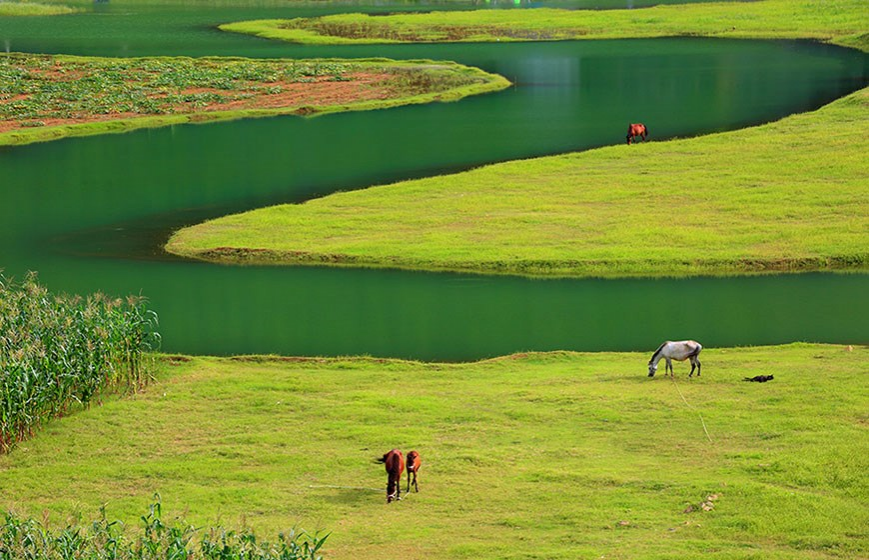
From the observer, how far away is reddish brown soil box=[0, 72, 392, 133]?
56219mm

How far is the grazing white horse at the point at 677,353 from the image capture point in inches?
814

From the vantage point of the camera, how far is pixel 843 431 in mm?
17547

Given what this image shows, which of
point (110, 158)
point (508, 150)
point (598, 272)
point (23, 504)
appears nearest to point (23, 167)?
point (110, 158)

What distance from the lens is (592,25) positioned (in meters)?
90.2

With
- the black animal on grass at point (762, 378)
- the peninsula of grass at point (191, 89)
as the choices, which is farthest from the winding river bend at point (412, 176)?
the black animal on grass at point (762, 378)

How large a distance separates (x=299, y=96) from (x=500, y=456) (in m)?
46.2

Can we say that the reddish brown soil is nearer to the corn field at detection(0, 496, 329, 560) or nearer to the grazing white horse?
the grazing white horse

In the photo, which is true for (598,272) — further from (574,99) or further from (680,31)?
(680,31)

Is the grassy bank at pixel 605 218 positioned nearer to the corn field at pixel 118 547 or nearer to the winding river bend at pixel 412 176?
the winding river bend at pixel 412 176

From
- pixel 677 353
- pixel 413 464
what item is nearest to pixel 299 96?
pixel 677 353

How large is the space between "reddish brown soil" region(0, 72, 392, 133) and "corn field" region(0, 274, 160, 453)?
3432 cm

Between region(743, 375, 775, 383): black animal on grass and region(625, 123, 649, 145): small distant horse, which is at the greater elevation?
region(625, 123, 649, 145): small distant horse

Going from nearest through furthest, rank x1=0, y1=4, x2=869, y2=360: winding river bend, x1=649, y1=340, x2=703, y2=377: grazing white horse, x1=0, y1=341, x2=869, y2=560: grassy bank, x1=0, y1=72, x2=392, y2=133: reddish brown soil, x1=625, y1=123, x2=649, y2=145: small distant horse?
1. x1=0, y1=341, x2=869, y2=560: grassy bank
2. x1=649, y1=340, x2=703, y2=377: grazing white horse
3. x1=0, y1=4, x2=869, y2=360: winding river bend
4. x1=625, y1=123, x2=649, y2=145: small distant horse
5. x1=0, y1=72, x2=392, y2=133: reddish brown soil

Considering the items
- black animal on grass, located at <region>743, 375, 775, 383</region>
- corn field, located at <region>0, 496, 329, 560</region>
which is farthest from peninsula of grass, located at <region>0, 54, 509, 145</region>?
corn field, located at <region>0, 496, 329, 560</region>
